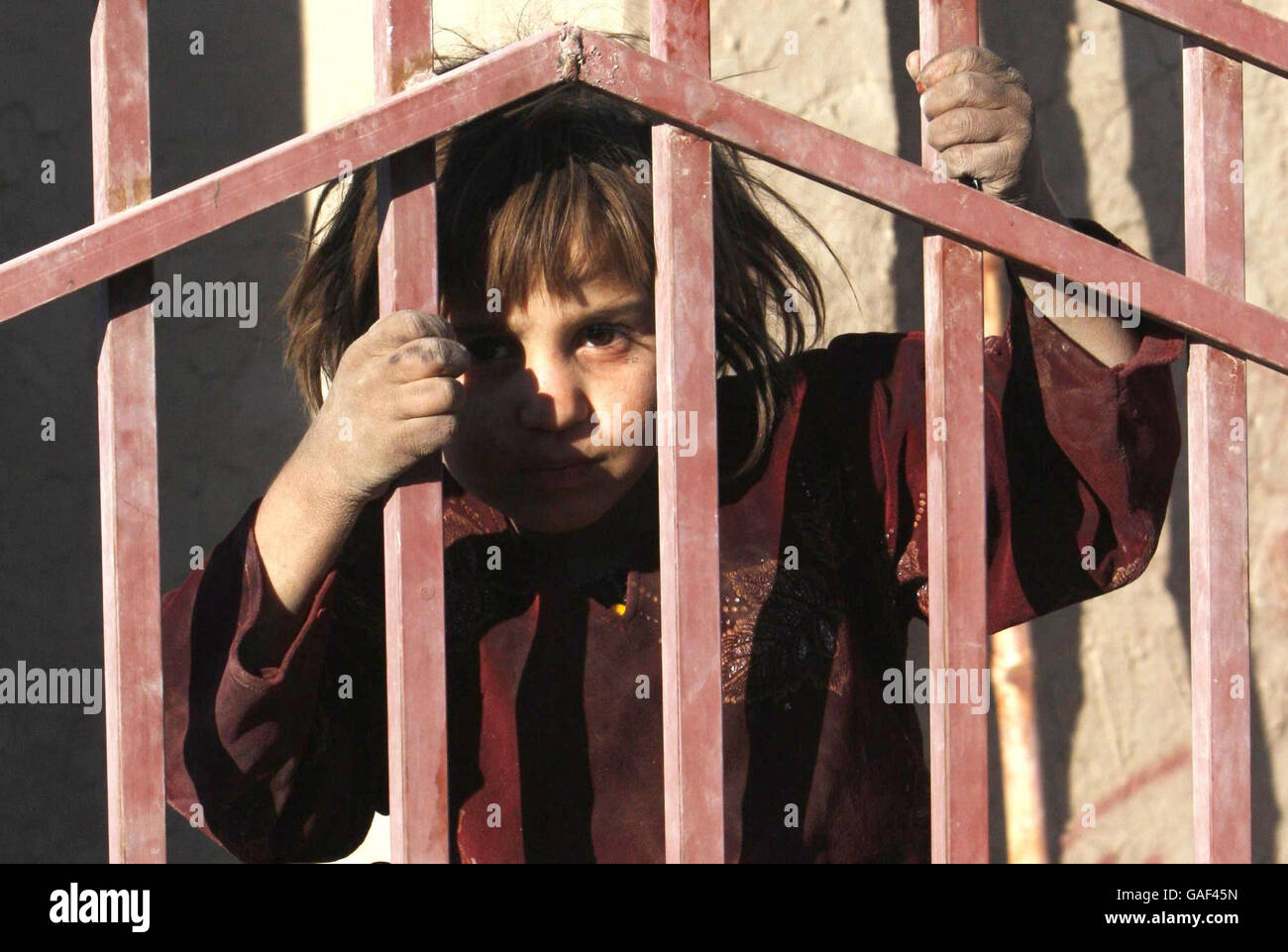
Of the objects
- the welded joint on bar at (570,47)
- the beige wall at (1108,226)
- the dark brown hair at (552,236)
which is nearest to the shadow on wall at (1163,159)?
the beige wall at (1108,226)

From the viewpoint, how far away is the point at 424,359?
3.94 feet

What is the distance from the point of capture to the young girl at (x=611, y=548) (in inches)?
57.1

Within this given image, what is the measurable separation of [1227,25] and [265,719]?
38.2 inches

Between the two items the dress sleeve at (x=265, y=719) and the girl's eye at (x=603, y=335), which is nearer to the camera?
the dress sleeve at (x=265, y=719)

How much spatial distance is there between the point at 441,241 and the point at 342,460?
0.38m

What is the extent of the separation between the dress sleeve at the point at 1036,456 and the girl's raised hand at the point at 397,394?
1.51ft

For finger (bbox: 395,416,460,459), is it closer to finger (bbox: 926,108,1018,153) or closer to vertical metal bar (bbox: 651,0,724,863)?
vertical metal bar (bbox: 651,0,724,863)

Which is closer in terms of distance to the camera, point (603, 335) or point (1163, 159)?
point (603, 335)

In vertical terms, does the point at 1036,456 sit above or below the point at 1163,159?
below

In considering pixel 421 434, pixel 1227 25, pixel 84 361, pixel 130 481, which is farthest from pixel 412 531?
pixel 84 361

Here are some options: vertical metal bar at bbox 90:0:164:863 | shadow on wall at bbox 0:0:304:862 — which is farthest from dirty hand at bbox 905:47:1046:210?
shadow on wall at bbox 0:0:304:862

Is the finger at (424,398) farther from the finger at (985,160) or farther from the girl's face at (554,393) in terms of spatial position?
the finger at (985,160)

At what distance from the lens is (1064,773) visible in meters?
2.22

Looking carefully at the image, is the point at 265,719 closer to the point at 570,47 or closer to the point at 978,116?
the point at 570,47
